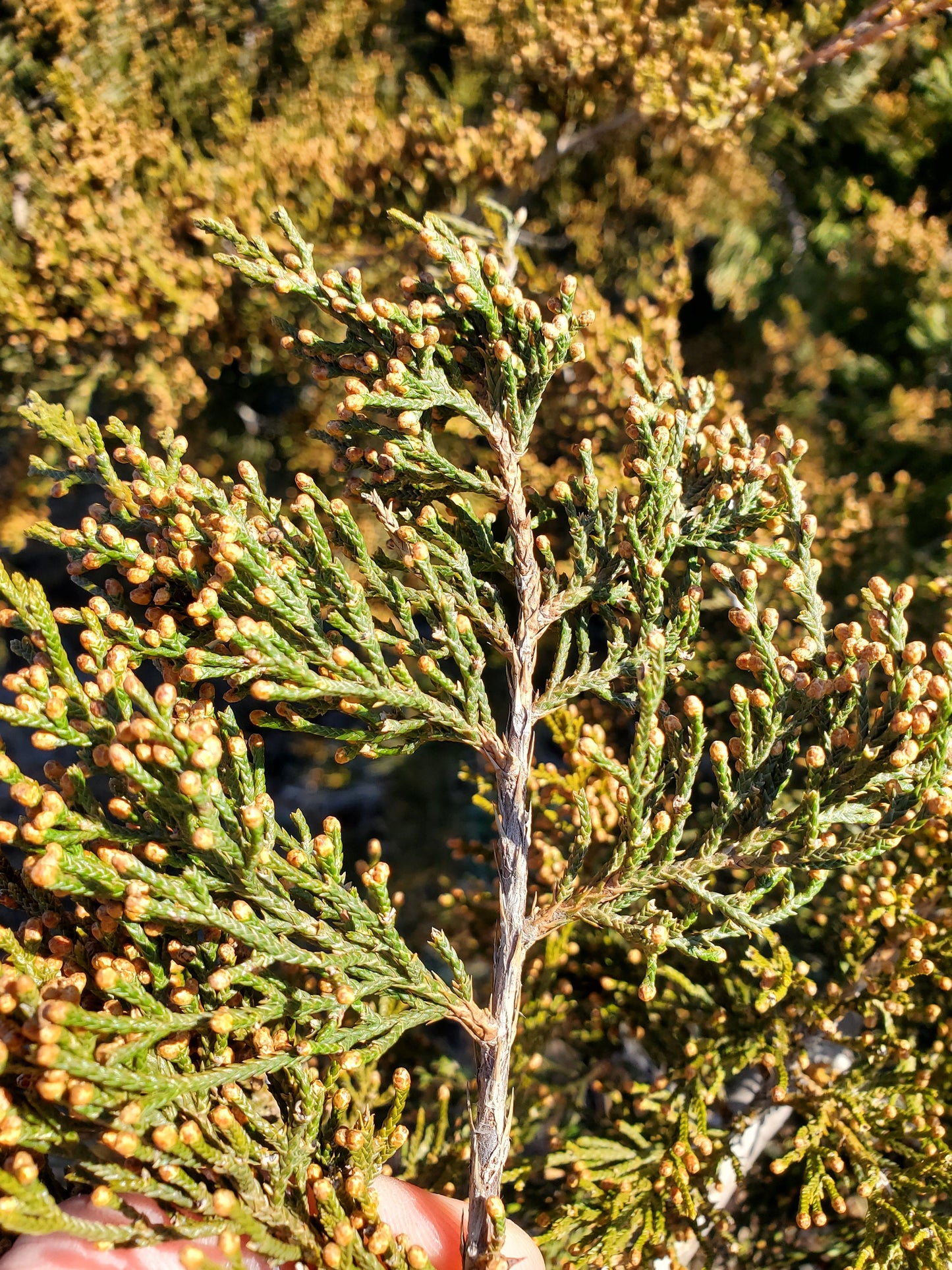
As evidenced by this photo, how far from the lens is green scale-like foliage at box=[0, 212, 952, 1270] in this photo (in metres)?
1.65

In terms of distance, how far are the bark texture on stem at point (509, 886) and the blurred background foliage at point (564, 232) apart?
0.61 meters

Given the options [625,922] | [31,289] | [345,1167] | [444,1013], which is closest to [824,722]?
[625,922]

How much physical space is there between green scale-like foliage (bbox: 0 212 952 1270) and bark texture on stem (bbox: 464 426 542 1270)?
0.08 ft

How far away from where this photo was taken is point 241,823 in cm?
175

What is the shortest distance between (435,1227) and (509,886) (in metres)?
1.17

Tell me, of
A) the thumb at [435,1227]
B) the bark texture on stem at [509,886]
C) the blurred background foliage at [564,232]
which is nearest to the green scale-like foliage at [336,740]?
the bark texture on stem at [509,886]

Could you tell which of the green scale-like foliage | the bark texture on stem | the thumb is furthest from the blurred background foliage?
the green scale-like foliage

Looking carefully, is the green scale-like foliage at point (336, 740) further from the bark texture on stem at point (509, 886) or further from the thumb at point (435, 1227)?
the thumb at point (435, 1227)

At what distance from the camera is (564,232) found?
6.98 meters

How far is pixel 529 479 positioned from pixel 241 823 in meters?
3.06

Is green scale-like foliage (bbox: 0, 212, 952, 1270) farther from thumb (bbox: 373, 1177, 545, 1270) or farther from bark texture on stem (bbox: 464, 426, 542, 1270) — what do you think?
thumb (bbox: 373, 1177, 545, 1270)

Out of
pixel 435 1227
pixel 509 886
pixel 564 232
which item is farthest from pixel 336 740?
pixel 564 232

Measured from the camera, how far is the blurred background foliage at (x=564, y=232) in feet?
11.5

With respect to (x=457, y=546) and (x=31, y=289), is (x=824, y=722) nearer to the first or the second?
(x=457, y=546)
